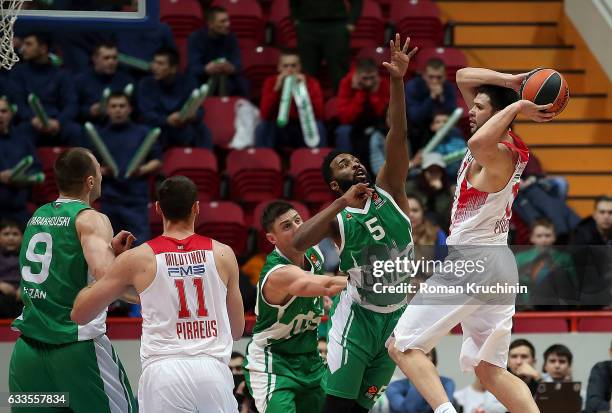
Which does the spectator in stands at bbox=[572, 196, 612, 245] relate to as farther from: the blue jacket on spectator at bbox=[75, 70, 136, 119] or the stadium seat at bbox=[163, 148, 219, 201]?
the blue jacket on spectator at bbox=[75, 70, 136, 119]

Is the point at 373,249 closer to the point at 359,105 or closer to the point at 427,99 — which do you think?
the point at 359,105

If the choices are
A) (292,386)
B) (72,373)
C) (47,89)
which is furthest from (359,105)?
(72,373)

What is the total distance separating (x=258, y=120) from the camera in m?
12.4

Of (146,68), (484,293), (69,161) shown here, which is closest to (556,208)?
(146,68)

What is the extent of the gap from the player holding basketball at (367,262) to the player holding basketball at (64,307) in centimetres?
136

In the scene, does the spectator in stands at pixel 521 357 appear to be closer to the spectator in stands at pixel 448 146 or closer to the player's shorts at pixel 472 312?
the player's shorts at pixel 472 312

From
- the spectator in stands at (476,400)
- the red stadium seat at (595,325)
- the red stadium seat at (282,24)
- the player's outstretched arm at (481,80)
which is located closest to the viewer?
the player's outstretched arm at (481,80)

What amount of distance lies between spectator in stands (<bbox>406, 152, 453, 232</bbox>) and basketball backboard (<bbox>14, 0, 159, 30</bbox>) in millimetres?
3711

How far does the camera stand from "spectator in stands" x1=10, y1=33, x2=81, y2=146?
38.6 ft

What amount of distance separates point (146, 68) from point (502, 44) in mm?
4628

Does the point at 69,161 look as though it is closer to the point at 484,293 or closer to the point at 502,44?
the point at 484,293

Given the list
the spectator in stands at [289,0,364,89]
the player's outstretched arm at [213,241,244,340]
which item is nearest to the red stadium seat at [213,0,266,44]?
the spectator in stands at [289,0,364,89]

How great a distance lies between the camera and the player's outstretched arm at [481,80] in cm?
703

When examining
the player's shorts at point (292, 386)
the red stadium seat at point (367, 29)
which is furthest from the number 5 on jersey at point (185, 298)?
the red stadium seat at point (367, 29)
